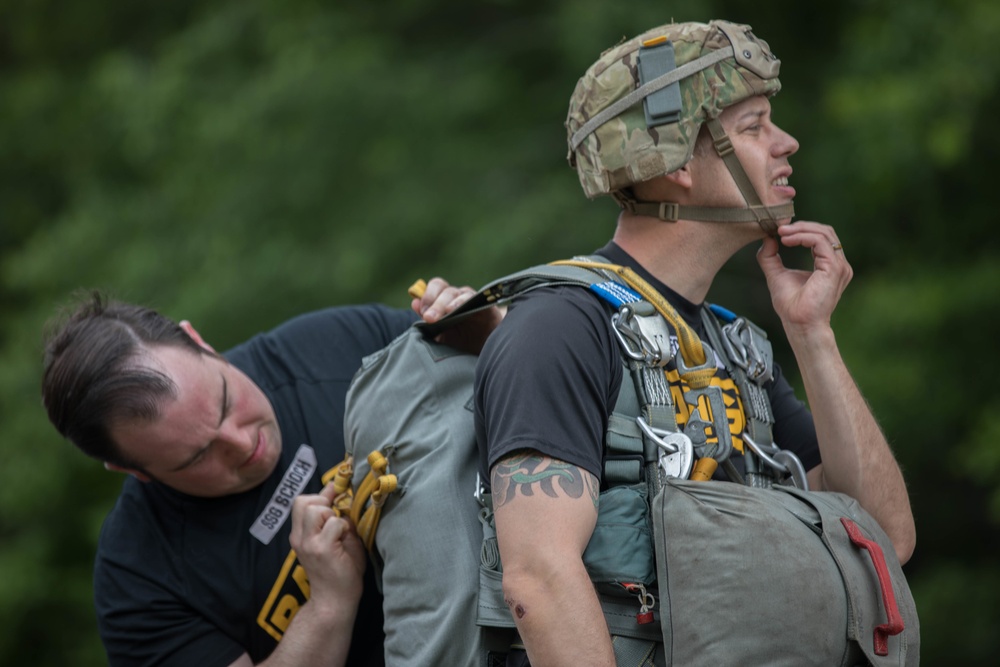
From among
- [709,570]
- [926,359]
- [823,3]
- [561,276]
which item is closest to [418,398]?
[561,276]

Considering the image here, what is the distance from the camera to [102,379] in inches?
149

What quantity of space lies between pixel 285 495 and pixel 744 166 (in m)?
1.90

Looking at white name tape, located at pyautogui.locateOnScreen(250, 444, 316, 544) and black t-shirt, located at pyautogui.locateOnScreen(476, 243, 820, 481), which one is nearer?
black t-shirt, located at pyautogui.locateOnScreen(476, 243, 820, 481)

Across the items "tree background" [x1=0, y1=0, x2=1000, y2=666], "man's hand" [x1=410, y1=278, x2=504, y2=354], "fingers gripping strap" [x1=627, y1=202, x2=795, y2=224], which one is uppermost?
"fingers gripping strap" [x1=627, y1=202, x2=795, y2=224]

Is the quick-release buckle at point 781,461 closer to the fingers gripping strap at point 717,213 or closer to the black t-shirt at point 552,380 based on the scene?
the black t-shirt at point 552,380

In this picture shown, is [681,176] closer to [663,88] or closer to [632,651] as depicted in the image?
[663,88]

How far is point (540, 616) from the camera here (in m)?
2.63

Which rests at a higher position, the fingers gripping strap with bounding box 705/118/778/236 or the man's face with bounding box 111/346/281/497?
the fingers gripping strap with bounding box 705/118/778/236

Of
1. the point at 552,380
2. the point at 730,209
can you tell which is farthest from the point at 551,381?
the point at 730,209

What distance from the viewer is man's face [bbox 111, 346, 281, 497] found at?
12.4ft

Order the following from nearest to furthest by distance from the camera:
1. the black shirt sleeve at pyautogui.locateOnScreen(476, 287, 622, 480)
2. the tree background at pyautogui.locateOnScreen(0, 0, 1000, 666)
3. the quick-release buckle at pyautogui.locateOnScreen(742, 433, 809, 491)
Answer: the black shirt sleeve at pyautogui.locateOnScreen(476, 287, 622, 480) → the quick-release buckle at pyautogui.locateOnScreen(742, 433, 809, 491) → the tree background at pyautogui.locateOnScreen(0, 0, 1000, 666)

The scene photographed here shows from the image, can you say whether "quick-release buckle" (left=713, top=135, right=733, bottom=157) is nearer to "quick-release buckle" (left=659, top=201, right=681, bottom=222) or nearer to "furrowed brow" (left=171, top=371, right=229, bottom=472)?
→ "quick-release buckle" (left=659, top=201, right=681, bottom=222)

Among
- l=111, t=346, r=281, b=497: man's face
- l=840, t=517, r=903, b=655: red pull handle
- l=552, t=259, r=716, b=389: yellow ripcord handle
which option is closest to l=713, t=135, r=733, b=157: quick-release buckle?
l=552, t=259, r=716, b=389: yellow ripcord handle

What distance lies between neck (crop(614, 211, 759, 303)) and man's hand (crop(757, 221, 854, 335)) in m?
0.15
